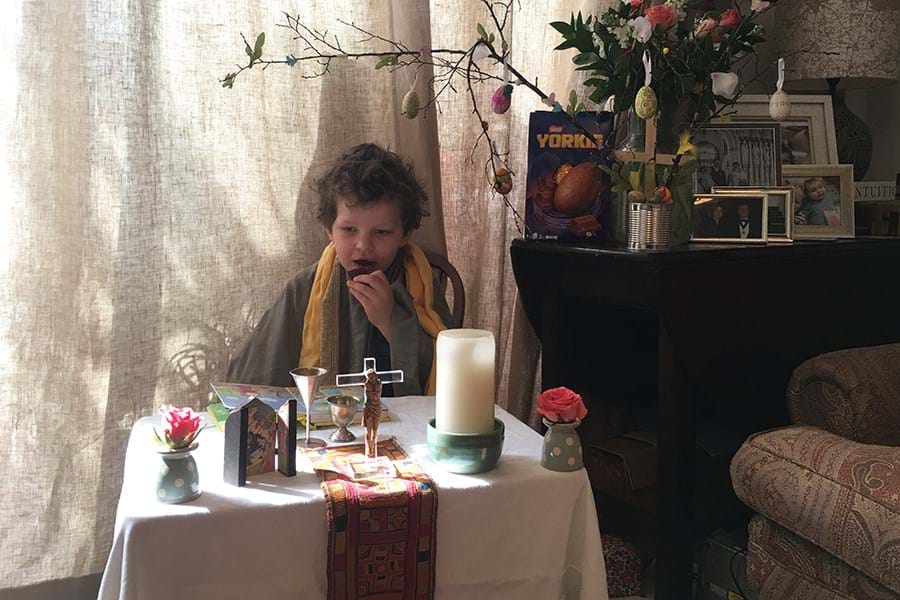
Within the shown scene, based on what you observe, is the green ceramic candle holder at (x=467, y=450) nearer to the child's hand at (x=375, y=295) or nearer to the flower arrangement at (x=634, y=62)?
the child's hand at (x=375, y=295)

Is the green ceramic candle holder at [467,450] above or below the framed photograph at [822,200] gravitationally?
below

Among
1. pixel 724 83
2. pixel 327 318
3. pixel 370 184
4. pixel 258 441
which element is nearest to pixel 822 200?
pixel 724 83

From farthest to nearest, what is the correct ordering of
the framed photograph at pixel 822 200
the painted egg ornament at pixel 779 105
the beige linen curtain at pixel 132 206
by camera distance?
the framed photograph at pixel 822 200 < the painted egg ornament at pixel 779 105 < the beige linen curtain at pixel 132 206

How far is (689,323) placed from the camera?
5.45 ft

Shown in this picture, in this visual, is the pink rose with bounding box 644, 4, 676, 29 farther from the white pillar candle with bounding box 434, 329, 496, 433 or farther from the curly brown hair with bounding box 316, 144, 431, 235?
the white pillar candle with bounding box 434, 329, 496, 433

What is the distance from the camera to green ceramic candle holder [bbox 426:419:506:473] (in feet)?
3.78

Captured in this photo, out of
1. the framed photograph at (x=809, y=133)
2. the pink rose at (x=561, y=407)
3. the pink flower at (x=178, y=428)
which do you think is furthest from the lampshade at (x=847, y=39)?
the pink flower at (x=178, y=428)

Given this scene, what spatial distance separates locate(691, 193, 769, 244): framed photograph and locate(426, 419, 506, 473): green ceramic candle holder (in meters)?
0.92

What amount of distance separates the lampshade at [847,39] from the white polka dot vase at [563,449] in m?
1.51

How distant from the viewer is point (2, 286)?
60.5 inches

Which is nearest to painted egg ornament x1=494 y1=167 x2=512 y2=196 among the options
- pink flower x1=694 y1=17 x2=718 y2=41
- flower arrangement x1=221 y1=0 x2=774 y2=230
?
flower arrangement x1=221 y1=0 x2=774 y2=230

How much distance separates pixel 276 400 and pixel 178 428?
0.29 m

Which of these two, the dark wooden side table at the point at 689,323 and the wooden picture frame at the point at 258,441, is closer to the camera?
the wooden picture frame at the point at 258,441

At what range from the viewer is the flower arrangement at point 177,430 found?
1071mm
